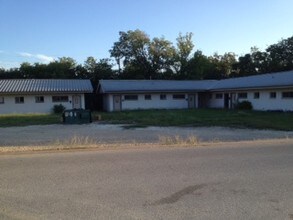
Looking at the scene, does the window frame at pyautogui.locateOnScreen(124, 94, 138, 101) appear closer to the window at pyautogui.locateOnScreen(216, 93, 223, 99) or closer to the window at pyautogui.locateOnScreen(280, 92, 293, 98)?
the window at pyautogui.locateOnScreen(216, 93, 223, 99)

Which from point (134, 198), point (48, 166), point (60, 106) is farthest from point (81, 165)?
point (60, 106)

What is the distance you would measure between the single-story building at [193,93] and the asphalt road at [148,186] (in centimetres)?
3088

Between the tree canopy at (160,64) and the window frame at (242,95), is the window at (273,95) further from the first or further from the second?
the tree canopy at (160,64)

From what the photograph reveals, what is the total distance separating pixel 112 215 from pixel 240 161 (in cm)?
517

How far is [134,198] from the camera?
254 inches

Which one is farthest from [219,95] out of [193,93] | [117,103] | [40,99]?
[40,99]

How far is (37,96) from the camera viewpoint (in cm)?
4403

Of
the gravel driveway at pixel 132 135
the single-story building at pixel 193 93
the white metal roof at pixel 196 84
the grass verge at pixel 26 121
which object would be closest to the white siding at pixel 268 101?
the single-story building at pixel 193 93

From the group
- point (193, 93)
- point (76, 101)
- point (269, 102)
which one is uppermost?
point (193, 93)

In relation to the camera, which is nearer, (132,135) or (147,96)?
(132,135)

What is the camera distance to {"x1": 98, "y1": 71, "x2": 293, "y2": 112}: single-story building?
4084cm

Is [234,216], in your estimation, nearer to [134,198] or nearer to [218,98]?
[134,198]

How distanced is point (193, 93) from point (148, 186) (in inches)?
1784

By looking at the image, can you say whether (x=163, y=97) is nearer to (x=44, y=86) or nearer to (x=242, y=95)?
(x=242, y=95)
